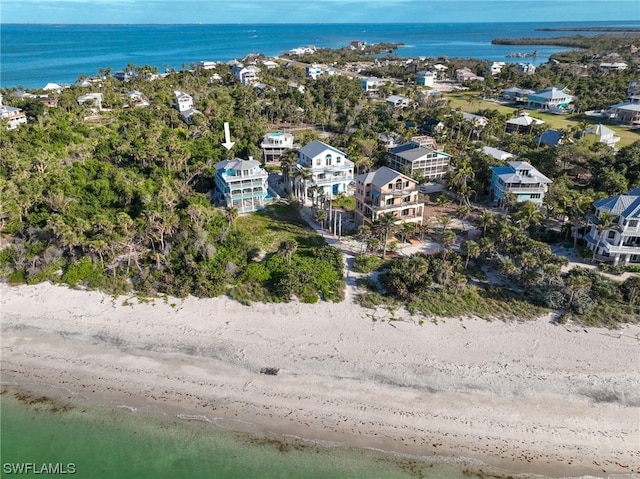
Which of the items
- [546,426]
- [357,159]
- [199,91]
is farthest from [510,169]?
[199,91]

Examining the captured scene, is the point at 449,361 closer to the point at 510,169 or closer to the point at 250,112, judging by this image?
the point at 510,169

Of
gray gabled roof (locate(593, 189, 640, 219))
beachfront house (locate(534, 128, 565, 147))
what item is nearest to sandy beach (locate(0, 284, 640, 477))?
gray gabled roof (locate(593, 189, 640, 219))

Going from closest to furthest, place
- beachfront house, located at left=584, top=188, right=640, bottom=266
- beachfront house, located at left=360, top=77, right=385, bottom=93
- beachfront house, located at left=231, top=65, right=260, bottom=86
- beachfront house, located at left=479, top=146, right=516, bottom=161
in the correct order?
beachfront house, located at left=584, top=188, right=640, bottom=266 → beachfront house, located at left=479, top=146, right=516, bottom=161 → beachfront house, located at left=360, top=77, right=385, bottom=93 → beachfront house, located at left=231, top=65, right=260, bottom=86

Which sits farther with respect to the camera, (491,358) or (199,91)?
(199,91)

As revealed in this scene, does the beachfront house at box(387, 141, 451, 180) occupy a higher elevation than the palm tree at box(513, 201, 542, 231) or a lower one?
higher

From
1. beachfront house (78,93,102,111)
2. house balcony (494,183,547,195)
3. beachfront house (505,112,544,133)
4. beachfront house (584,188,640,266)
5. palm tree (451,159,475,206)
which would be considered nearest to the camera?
beachfront house (584,188,640,266)

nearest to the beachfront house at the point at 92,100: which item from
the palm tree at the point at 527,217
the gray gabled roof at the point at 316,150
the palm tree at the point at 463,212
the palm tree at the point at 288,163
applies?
the palm tree at the point at 288,163

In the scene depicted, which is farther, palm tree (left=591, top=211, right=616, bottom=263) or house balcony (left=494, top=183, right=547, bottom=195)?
house balcony (left=494, top=183, right=547, bottom=195)

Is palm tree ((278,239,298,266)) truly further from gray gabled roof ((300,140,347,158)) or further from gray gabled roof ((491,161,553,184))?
gray gabled roof ((491,161,553,184))
